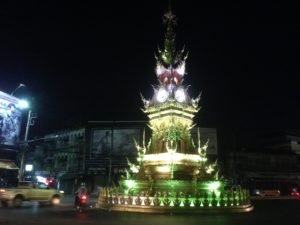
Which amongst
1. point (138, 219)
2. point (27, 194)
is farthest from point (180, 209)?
point (27, 194)

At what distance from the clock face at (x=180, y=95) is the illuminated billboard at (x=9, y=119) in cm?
2227

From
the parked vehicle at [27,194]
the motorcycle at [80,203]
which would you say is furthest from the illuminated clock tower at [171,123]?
the parked vehicle at [27,194]

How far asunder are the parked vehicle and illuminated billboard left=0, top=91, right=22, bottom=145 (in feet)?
45.8

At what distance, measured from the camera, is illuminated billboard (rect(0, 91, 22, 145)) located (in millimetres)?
38250

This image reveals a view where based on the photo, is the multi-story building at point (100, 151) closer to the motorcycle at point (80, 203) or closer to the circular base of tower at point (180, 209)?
the motorcycle at point (80, 203)

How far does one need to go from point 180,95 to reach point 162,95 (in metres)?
1.18

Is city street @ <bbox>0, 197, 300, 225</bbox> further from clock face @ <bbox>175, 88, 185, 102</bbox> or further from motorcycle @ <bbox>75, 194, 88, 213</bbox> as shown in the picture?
clock face @ <bbox>175, 88, 185, 102</bbox>

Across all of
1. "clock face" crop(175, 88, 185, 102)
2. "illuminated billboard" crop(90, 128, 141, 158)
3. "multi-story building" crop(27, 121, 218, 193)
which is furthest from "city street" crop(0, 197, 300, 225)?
"illuminated billboard" crop(90, 128, 141, 158)

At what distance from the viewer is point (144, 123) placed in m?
57.8

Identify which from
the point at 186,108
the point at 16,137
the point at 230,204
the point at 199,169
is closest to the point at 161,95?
the point at 186,108

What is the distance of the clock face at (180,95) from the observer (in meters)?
23.4

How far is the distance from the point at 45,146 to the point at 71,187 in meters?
11.2

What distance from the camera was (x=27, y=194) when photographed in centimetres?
2517

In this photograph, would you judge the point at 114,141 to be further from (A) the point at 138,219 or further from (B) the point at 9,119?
(A) the point at 138,219
